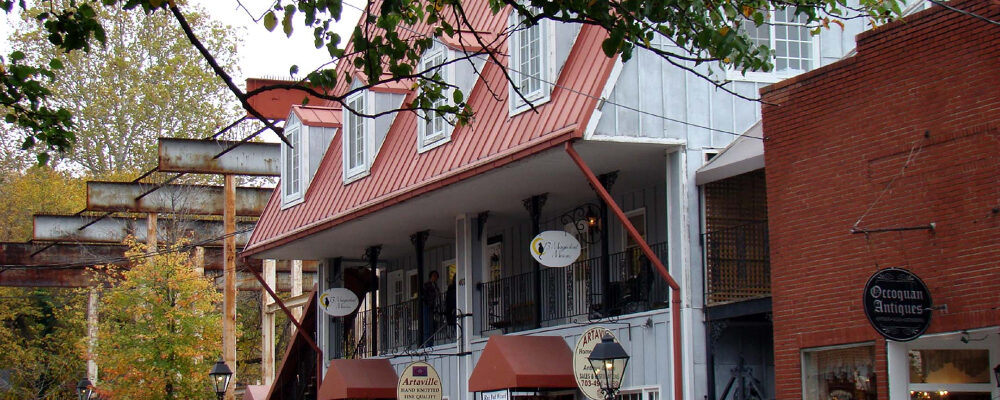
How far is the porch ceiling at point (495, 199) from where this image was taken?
19.0 metres

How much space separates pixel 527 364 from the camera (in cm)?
2025

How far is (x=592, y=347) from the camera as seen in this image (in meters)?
19.0

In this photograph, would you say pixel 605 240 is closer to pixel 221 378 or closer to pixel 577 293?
pixel 577 293

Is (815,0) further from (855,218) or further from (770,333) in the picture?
(770,333)

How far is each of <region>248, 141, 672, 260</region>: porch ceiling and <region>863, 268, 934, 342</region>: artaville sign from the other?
4852 millimetres

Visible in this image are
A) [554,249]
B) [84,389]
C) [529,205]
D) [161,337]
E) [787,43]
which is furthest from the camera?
[84,389]

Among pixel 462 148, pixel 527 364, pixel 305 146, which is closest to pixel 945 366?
pixel 527 364

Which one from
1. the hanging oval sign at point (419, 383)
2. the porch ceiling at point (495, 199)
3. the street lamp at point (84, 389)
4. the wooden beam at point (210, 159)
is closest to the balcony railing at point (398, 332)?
the hanging oval sign at point (419, 383)

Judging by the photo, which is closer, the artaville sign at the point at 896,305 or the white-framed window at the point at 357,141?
the artaville sign at the point at 896,305

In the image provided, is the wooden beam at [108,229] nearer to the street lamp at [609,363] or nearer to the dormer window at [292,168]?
the dormer window at [292,168]

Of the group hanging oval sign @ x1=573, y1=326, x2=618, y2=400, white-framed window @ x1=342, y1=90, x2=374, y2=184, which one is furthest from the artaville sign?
white-framed window @ x1=342, y1=90, x2=374, y2=184

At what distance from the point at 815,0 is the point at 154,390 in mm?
24235

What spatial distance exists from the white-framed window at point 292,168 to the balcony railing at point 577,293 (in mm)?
5951

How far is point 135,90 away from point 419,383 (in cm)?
3799
